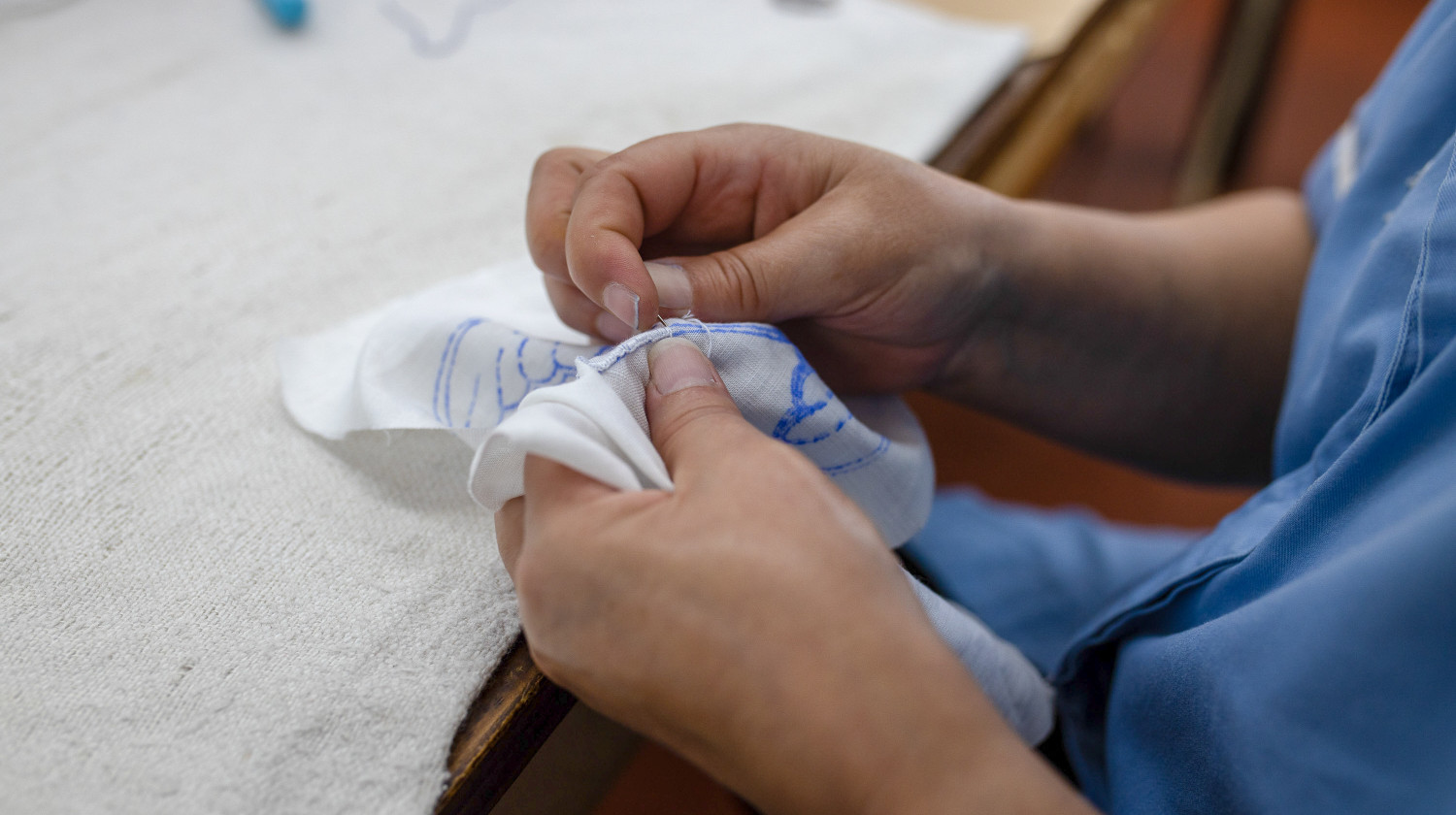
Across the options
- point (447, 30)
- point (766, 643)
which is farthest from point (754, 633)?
point (447, 30)

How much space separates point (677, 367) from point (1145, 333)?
0.34m

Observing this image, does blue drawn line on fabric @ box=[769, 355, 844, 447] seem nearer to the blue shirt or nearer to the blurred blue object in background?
the blue shirt

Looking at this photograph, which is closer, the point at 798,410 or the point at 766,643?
the point at 766,643

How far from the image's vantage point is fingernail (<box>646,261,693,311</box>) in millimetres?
351

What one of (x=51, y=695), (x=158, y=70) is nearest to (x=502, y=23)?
(x=158, y=70)

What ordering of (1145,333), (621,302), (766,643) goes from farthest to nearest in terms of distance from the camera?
(1145,333) < (621,302) < (766,643)

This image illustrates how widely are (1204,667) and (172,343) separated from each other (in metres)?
0.45

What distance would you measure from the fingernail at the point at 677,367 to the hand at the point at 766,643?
0.17ft

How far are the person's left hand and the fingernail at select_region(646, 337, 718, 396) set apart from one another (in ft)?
0.16

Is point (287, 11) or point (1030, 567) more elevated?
point (287, 11)

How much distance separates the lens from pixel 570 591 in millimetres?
254

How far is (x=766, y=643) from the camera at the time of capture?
0.23 meters

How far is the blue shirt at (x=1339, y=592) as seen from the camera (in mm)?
249

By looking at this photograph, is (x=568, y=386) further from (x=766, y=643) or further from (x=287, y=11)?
(x=287, y=11)
